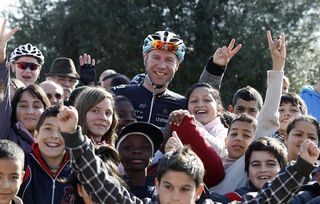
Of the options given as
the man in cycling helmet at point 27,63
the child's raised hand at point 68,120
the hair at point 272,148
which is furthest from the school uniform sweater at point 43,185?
the man in cycling helmet at point 27,63

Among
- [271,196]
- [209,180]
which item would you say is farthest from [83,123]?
[271,196]

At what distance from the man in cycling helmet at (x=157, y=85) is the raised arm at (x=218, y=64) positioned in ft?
2.05

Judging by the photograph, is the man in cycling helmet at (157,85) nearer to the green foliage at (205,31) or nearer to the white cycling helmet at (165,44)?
the white cycling helmet at (165,44)

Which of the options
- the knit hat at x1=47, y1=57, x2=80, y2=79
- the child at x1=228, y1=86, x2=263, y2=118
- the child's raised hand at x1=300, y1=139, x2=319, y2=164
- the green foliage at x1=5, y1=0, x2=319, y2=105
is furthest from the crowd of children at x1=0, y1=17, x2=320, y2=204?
the green foliage at x1=5, y1=0, x2=319, y2=105

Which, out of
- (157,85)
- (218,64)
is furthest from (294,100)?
(157,85)

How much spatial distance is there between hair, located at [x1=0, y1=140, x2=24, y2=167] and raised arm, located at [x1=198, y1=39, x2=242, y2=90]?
3.01m

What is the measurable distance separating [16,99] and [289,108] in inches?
131

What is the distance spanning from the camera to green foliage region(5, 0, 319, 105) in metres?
22.6

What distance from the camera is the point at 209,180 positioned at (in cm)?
636

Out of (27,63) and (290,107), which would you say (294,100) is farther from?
(27,63)

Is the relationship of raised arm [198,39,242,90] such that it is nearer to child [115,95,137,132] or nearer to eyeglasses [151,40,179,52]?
eyeglasses [151,40,179,52]

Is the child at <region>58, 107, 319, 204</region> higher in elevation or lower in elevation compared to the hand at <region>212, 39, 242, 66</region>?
lower

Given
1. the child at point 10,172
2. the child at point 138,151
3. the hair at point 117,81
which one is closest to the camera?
the child at point 10,172

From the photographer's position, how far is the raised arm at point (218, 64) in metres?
8.04
